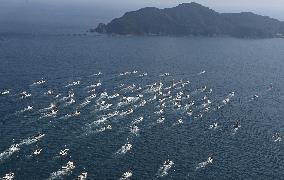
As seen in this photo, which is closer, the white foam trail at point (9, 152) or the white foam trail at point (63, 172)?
the white foam trail at point (63, 172)

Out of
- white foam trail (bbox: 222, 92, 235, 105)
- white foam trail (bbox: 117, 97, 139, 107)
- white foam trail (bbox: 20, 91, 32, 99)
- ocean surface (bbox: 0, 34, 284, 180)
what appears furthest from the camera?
white foam trail (bbox: 222, 92, 235, 105)

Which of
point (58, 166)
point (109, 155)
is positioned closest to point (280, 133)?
point (109, 155)

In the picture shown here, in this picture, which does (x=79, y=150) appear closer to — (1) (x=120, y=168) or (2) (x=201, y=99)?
(1) (x=120, y=168)

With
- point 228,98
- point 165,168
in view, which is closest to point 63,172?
point 165,168

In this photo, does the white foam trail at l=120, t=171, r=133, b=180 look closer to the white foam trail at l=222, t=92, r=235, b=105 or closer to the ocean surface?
the ocean surface

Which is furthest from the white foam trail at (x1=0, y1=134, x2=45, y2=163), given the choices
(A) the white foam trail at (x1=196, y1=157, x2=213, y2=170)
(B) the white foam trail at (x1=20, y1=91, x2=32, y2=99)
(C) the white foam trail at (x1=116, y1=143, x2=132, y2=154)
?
(A) the white foam trail at (x1=196, y1=157, x2=213, y2=170)

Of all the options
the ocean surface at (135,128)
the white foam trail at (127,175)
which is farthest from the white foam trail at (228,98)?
the white foam trail at (127,175)

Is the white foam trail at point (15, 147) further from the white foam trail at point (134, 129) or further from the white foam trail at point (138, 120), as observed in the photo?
the white foam trail at point (138, 120)
